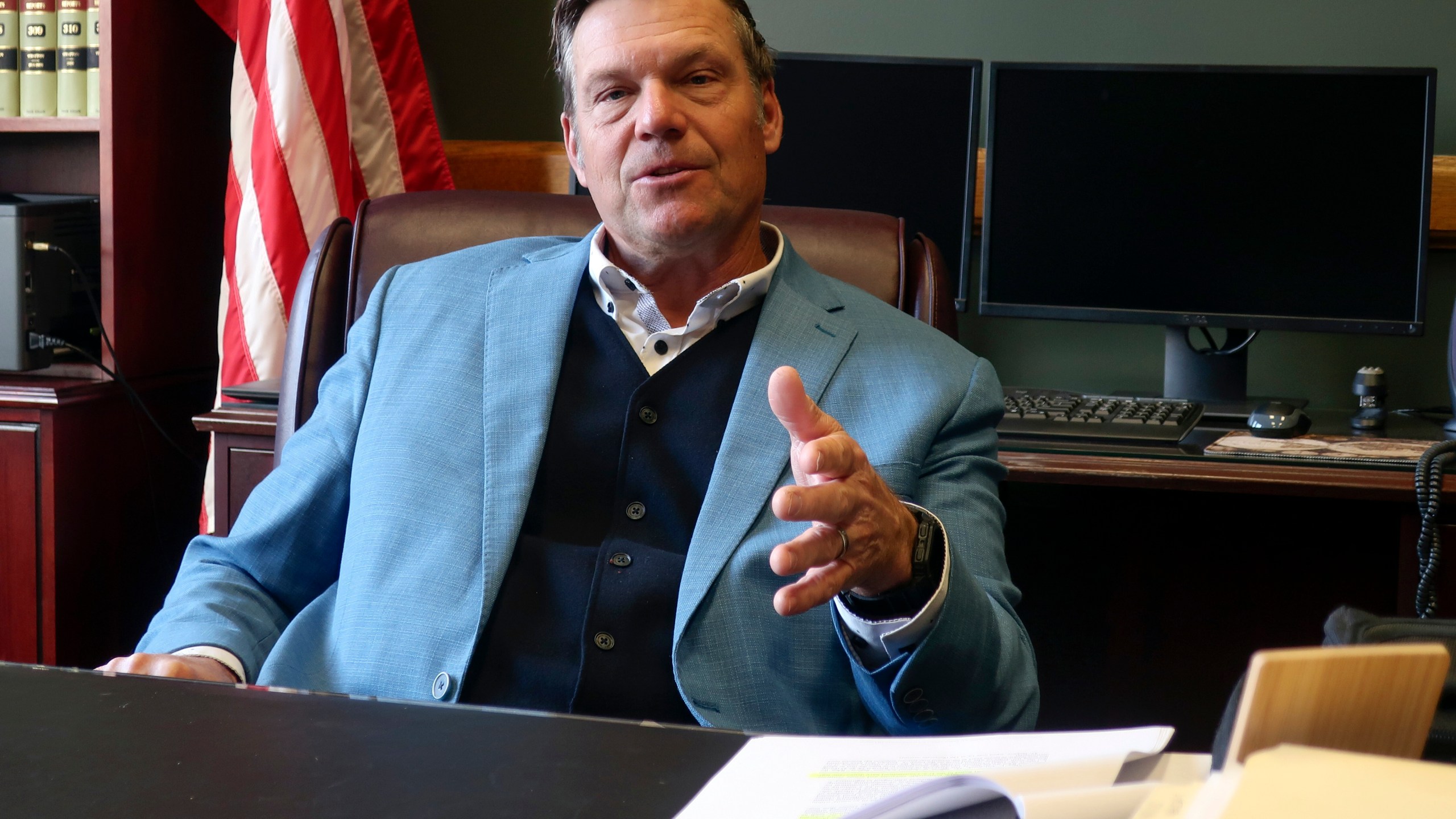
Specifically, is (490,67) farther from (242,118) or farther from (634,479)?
(634,479)

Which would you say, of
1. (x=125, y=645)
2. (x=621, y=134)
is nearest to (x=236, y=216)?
(x=125, y=645)

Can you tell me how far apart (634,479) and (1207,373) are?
1200mm

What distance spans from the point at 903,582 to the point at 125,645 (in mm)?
1911

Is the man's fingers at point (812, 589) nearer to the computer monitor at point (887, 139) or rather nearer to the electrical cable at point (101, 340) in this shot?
the computer monitor at point (887, 139)

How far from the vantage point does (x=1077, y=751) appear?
62cm

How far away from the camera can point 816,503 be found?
796 millimetres

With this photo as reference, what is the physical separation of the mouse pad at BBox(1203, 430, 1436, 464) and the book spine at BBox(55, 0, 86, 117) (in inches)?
81.3

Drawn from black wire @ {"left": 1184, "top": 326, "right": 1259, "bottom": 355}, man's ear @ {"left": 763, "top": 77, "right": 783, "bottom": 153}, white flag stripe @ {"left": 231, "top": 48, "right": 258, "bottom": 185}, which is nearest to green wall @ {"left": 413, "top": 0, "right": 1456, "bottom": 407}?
black wire @ {"left": 1184, "top": 326, "right": 1259, "bottom": 355}

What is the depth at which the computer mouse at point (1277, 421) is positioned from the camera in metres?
1.70

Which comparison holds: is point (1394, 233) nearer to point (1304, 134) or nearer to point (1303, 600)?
point (1304, 134)

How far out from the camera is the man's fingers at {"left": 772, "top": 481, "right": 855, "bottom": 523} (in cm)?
77

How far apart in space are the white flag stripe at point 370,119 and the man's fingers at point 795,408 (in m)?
1.66

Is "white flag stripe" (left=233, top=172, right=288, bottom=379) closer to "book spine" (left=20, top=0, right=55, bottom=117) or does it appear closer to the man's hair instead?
"book spine" (left=20, top=0, right=55, bottom=117)

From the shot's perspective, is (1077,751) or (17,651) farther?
(17,651)
